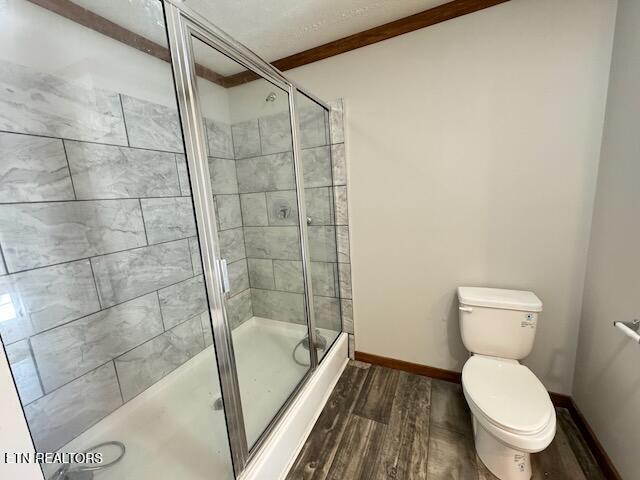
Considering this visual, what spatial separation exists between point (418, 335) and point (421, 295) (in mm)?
307

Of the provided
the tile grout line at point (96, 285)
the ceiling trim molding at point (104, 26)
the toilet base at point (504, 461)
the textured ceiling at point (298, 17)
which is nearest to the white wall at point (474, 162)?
the textured ceiling at point (298, 17)

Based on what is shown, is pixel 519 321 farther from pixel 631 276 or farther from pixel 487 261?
pixel 631 276

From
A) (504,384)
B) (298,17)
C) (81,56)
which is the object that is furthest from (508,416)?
(81,56)

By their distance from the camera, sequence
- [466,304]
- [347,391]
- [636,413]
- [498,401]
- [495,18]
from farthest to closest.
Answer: [347,391] → [466,304] → [495,18] → [498,401] → [636,413]

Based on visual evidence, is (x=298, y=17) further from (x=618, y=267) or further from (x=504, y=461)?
(x=504, y=461)

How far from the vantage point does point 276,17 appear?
4.96ft

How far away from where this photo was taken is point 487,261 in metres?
1.66

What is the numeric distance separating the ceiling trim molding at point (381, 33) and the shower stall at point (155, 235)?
331 millimetres

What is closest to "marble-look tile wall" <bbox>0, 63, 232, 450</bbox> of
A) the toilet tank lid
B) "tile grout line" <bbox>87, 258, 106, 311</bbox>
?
"tile grout line" <bbox>87, 258, 106, 311</bbox>

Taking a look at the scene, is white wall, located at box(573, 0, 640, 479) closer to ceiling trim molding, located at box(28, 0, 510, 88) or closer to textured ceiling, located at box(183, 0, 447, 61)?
ceiling trim molding, located at box(28, 0, 510, 88)

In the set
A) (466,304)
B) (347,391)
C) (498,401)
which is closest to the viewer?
(498,401)

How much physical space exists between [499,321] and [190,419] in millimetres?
1840

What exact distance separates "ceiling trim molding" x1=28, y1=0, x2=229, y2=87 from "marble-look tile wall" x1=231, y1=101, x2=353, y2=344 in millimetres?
594

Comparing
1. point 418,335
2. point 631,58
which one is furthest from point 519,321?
point 631,58
